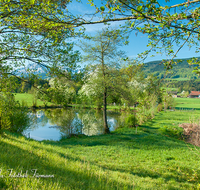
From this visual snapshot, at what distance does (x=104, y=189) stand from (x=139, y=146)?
6.64 meters

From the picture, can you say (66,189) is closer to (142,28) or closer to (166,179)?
(142,28)

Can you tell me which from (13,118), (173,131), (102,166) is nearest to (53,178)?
(102,166)

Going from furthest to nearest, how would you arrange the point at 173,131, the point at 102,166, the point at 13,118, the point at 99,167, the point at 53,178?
the point at 173,131, the point at 13,118, the point at 102,166, the point at 99,167, the point at 53,178

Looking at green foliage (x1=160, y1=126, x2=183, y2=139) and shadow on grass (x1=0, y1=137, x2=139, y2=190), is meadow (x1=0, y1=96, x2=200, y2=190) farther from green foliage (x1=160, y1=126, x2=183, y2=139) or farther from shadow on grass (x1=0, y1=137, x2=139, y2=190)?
green foliage (x1=160, y1=126, x2=183, y2=139)

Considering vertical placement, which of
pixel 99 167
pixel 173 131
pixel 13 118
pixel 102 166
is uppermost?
pixel 13 118

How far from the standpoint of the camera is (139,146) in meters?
8.73

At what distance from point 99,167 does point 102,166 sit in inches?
19.9

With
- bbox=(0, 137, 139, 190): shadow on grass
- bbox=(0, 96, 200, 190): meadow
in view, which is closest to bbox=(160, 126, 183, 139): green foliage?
bbox=(0, 96, 200, 190): meadow

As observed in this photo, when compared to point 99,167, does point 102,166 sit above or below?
below

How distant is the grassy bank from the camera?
2625mm

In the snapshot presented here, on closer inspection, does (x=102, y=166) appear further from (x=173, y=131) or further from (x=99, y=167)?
(x=173, y=131)

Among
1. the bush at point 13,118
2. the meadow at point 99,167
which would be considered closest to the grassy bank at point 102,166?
the meadow at point 99,167

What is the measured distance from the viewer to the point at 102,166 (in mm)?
5207

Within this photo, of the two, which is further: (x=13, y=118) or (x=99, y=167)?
(x=13, y=118)
